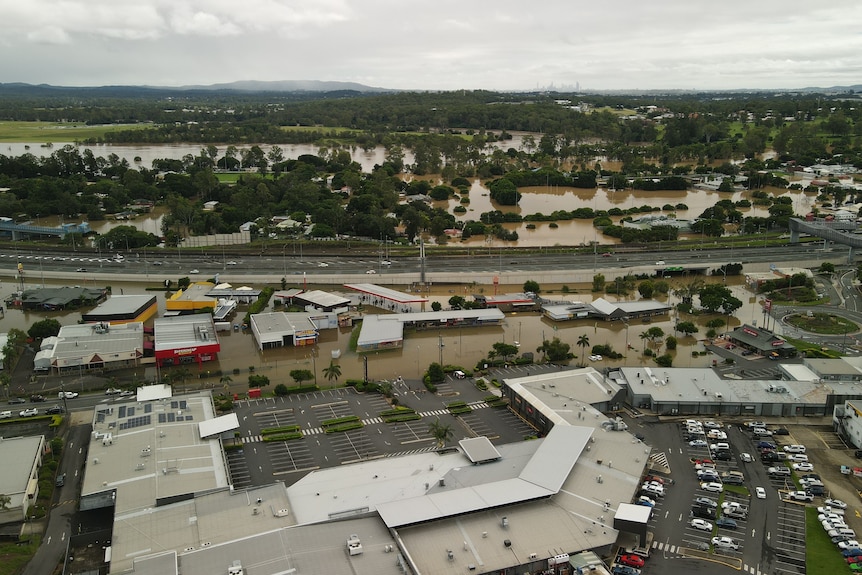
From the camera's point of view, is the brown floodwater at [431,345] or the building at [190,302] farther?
the building at [190,302]

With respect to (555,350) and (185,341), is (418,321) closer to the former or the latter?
(555,350)

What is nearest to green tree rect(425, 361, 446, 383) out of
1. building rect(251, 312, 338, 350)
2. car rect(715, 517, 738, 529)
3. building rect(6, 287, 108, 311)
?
building rect(251, 312, 338, 350)

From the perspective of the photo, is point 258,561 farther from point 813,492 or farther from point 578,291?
point 578,291

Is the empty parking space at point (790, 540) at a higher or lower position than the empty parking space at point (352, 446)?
higher

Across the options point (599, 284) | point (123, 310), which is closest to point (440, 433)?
point (123, 310)

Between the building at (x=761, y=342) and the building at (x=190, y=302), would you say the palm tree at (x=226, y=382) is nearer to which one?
the building at (x=190, y=302)

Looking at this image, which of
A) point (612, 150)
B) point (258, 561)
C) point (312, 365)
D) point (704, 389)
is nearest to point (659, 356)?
point (704, 389)

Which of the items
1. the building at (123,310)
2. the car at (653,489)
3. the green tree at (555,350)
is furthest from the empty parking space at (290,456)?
the building at (123,310)

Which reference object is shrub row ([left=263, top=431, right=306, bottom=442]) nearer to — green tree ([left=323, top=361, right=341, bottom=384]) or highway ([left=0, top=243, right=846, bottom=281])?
green tree ([left=323, top=361, right=341, bottom=384])
